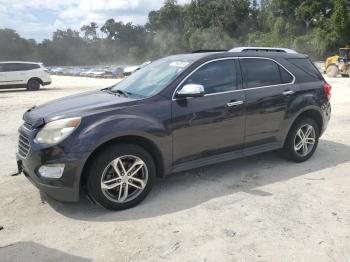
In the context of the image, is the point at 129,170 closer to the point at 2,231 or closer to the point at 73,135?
the point at 73,135

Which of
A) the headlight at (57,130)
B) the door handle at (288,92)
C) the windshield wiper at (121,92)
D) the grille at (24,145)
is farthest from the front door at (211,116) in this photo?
the grille at (24,145)

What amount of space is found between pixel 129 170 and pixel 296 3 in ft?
246

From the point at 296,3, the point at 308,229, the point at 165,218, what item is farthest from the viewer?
the point at 296,3

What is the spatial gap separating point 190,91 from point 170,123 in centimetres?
44

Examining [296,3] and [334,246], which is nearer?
[334,246]

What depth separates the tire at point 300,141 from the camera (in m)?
6.01

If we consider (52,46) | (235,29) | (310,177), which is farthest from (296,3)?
(52,46)

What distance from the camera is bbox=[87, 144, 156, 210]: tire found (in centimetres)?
425

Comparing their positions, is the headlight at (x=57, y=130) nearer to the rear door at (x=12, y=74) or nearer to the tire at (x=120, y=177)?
the tire at (x=120, y=177)

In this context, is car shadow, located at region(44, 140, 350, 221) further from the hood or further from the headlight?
the hood

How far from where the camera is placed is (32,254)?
3.61 metres

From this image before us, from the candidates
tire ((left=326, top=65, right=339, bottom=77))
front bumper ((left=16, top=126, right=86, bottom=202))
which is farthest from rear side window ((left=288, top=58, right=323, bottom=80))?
tire ((left=326, top=65, right=339, bottom=77))

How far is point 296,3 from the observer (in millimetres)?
72312

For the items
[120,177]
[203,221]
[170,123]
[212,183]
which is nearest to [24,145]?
[120,177]
